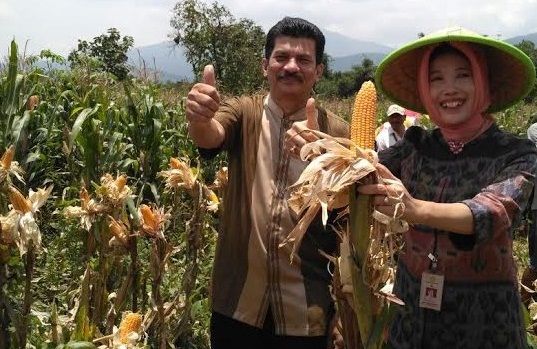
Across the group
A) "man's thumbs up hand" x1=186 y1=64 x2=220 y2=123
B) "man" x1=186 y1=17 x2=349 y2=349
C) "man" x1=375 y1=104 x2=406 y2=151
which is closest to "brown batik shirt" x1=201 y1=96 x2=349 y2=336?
"man" x1=186 y1=17 x2=349 y2=349

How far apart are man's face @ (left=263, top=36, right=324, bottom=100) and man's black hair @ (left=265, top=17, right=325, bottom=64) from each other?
0.02 metres

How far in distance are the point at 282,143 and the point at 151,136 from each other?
3.57 m

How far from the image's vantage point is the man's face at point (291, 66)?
Result: 199 centimetres

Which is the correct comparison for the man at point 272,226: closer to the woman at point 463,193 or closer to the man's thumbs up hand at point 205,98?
the man's thumbs up hand at point 205,98

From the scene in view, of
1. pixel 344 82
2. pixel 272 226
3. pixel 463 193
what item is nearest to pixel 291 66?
pixel 272 226

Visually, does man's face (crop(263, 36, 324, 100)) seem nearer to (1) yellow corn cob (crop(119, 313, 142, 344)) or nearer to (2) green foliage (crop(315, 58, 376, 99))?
(1) yellow corn cob (crop(119, 313, 142, 344))

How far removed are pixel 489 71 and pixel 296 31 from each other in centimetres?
66

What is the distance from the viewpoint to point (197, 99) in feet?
5.96

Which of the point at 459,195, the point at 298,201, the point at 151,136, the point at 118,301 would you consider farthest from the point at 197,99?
the point at 151,136

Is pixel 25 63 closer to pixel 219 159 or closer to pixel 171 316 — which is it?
pixel 219 159

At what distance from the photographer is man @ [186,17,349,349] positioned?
6.54 ft

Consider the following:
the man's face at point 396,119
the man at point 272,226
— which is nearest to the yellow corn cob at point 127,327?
the man at point 272,226

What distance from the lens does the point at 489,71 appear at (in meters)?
1.67

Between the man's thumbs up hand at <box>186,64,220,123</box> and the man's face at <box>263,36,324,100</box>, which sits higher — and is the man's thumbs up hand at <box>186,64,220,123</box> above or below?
below
